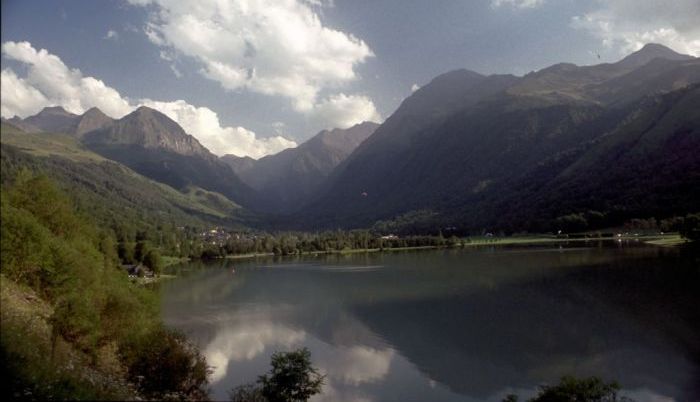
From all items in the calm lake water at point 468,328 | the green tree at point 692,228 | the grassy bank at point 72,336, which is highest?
the green tree at point 692,228

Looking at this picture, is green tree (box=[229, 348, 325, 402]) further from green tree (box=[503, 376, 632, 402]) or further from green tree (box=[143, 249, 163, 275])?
green tree (box=[143, 249, 163, 275])

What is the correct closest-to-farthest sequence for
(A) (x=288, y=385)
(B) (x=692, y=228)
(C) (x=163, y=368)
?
(A) (x=288, y=385) < (C) (x=163, y=368) < (B) (x=692, y=228)

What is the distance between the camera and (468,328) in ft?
175

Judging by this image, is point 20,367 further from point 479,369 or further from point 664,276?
point 664,276

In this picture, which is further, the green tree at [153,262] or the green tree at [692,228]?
the green tree at [153,262]

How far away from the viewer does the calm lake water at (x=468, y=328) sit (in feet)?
120

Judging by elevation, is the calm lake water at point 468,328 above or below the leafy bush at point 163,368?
below

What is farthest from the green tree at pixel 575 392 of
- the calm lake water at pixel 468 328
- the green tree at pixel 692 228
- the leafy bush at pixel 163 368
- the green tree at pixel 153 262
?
the green tree at pixel 153 262

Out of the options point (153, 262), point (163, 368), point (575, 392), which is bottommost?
point (575, 392)

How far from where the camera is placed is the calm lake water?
120 feet

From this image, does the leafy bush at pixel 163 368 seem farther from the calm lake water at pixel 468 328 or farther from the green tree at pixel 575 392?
the green tree at pixel 575 392

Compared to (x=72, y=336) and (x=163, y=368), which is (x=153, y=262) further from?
(x=163, y=368)

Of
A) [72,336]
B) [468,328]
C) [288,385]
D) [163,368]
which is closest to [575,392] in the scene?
[288,385]

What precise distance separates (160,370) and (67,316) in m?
6.36
